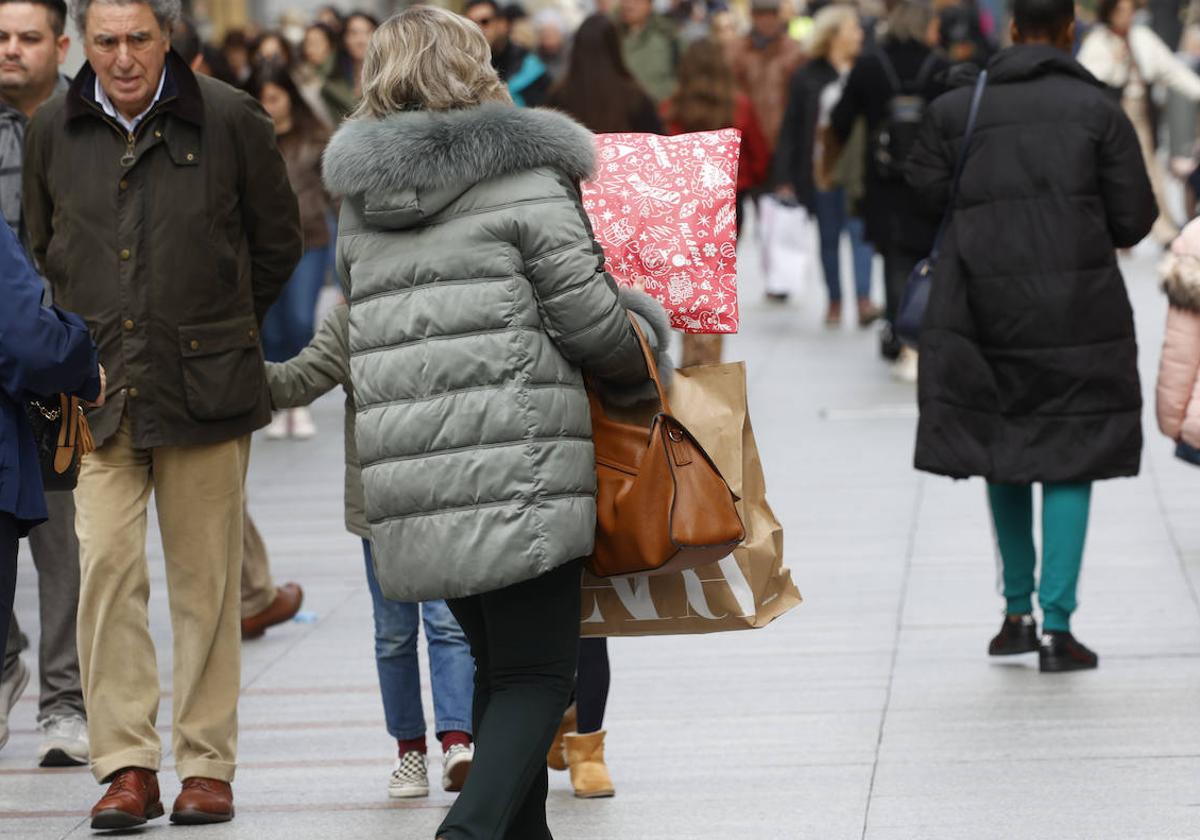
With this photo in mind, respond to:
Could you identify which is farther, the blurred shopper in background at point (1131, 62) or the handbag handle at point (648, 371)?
the blurred shopper in background at point (1131, 62)

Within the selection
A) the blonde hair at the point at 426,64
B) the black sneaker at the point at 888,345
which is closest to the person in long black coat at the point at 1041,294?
the blonde hair at the point at 426,64

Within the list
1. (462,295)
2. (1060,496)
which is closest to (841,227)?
(1060,496)

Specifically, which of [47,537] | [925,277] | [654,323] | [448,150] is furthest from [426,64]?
[925,277]

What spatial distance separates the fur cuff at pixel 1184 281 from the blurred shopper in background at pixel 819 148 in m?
7.96

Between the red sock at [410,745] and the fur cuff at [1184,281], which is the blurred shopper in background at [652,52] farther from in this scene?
the red sock at [410,745]

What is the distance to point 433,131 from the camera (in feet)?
14.5

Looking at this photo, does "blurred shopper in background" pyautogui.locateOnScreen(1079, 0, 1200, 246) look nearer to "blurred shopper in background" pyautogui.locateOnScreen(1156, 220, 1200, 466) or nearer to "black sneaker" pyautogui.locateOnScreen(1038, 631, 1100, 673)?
"blurred shopper in background" pyautogui.locateOnScreen(1156, 220, 1200, 466)

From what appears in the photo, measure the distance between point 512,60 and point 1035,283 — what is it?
259 inches

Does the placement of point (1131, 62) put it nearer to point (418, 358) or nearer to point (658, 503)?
point (658, 503)

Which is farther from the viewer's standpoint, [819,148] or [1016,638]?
[819,148]

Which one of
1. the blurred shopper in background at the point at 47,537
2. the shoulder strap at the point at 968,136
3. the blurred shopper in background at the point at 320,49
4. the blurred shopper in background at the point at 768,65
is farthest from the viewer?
the blurred shopper in background at the point at 768,65

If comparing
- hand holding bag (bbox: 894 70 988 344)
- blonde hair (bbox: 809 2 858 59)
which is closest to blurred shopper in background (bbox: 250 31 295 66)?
blonde hair (bbox: 809 2 858 59)

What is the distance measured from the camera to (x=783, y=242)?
15.7 meters

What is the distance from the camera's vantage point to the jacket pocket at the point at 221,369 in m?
5.48
